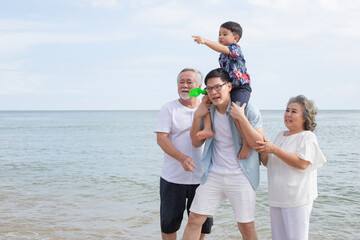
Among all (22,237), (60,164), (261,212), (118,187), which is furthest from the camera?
(60,164)

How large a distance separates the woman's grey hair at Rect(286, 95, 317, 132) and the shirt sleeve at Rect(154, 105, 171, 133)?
3.88ft

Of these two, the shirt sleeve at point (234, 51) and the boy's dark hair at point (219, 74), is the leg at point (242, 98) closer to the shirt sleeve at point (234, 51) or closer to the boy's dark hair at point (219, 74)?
the boy's dark hair at point (219, 74)

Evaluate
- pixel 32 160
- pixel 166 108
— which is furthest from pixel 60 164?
pixel 166 108

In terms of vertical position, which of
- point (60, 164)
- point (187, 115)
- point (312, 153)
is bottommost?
point (60, 164)

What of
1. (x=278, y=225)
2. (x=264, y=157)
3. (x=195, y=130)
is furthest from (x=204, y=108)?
(x=278, y=225)

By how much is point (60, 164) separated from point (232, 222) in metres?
8.95

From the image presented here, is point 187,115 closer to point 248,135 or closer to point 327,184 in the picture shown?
point 248,135

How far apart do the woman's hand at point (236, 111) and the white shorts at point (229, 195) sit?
20.2 inches

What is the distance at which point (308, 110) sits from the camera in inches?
127

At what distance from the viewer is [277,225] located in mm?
3312

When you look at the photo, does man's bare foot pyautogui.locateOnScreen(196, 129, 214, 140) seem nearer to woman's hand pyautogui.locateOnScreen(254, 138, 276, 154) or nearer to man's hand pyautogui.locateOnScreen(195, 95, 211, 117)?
man's hand pyautogui.locateOnScreen(195, 95, 211, 117)

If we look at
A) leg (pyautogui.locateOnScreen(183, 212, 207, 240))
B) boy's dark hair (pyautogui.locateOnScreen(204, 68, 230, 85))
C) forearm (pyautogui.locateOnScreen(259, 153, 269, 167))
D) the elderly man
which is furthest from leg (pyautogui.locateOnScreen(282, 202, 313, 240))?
boy's dark hair (pyautogui.locateOnScreen(204, 68, 230, 85))

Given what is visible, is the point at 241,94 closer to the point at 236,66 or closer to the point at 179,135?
the point at 236,66

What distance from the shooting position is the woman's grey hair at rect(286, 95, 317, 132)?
10.6 feet
